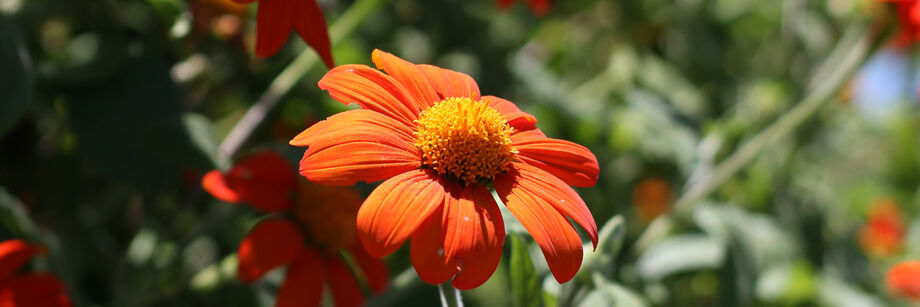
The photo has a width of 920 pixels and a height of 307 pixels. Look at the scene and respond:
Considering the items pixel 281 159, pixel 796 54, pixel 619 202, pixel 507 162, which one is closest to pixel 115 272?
pixel 281 159

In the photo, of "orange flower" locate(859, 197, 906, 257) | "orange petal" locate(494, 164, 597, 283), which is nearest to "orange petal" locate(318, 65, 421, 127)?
"orange petal" locate(494, 164, 597, 283)

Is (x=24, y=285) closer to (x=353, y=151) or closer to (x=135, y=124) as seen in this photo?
(x=135, y=124)

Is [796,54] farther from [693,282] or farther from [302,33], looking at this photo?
[302,33]

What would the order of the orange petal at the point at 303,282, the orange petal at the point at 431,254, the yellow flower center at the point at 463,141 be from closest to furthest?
the orange petal at the point at 431,254 → the yellow flower center at the point at 463,141 → the orange petal at the point at 303,282

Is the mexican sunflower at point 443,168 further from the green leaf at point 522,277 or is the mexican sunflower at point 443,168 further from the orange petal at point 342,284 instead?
the orange petal at point 342,284

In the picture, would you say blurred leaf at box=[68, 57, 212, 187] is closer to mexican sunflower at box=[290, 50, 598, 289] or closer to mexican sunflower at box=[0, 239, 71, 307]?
mexican sunflower at box=[0, 239, 71, 307]

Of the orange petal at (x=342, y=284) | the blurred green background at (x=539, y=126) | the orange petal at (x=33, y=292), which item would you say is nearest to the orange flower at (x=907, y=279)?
the blurred green background at (x=539, y=126)
